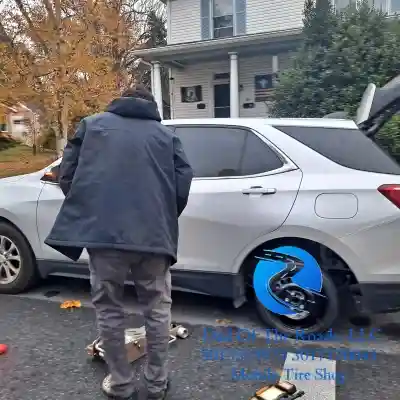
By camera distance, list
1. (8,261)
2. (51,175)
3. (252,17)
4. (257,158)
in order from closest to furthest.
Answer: (257,158)
(51,175)
(8,261)
(252,17)

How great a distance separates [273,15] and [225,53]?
1.98 m

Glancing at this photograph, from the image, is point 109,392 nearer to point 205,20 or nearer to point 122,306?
point 122,306

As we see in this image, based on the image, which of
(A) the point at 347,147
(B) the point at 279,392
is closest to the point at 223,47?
(A) the point at 347,147

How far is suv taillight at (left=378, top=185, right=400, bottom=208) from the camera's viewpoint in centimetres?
304

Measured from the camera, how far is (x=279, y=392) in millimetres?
2516

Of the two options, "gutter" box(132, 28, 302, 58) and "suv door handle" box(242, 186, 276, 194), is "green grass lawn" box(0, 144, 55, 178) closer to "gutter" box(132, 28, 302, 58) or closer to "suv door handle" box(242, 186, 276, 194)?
"gutter" box(132, 28, 302, 58)

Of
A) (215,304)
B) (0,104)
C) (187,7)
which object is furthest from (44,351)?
(187,7)

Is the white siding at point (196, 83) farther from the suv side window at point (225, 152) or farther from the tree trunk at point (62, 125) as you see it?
the suv side window at point (225, 152)

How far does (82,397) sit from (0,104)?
12.2m

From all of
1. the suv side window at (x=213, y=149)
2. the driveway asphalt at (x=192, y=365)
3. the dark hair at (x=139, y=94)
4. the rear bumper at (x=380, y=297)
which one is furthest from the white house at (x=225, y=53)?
the dark hair at (x=139, y=94)

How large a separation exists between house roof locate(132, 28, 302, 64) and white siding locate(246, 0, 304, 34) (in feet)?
2.86

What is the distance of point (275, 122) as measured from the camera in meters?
3.58

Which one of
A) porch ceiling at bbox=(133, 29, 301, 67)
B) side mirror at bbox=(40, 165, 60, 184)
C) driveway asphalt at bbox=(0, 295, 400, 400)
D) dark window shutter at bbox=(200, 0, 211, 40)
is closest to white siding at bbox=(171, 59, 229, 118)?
porch ceiling at bbox=(133, 29, 301, 67)

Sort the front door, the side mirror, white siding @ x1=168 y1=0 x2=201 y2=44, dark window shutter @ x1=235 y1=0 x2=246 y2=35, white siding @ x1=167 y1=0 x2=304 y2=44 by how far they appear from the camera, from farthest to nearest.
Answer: the front door, white siding @ x1=168 y1=0 x2=201 y2=44, dark window shutter @ x1=235 y1=0 x2=246 y2=35, white siding @ x1=167 y1=0 x2=304 y2=44, the side mirror
